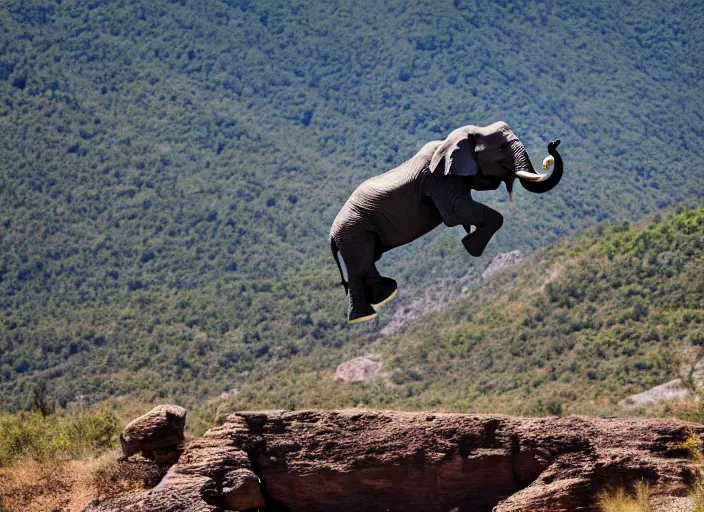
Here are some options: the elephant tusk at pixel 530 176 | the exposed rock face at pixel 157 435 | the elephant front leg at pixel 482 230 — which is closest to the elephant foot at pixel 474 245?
the elephant front leg at pixel 482 230

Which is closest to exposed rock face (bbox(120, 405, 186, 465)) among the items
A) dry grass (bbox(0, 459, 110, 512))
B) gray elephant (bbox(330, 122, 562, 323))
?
dry grass (bbox(0, 459, 110, 512))

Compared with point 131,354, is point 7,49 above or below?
above

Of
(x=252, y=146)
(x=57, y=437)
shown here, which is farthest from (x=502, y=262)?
(x=57, y=437)

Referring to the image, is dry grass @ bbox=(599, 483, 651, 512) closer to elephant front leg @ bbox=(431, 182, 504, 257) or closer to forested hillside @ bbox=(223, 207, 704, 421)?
elephant front leg @ bbox=(431, 182, 504, 257)

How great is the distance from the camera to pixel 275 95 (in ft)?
276

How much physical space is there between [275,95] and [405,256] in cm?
2599

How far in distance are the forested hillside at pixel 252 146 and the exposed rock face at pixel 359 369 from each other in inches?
245

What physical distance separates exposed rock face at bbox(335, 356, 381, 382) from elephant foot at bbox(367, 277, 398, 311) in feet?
98.0

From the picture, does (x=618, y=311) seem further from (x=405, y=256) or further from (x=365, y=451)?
(x=365, y=451)

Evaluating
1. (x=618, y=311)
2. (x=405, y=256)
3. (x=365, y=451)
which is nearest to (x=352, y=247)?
(x=365, y=451)

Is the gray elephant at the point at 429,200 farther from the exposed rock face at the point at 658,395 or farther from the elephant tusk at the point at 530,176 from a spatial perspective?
the exposed rock face at the point at 658,395

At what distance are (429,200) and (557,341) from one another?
97.7 feet

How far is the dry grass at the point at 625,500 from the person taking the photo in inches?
521

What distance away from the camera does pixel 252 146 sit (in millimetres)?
76250
